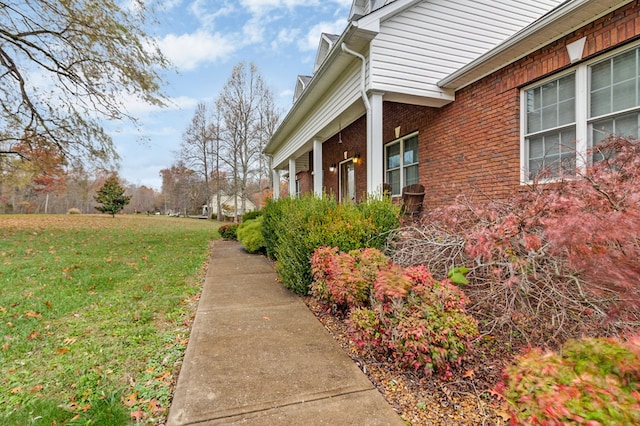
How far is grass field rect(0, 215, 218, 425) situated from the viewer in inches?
82.2

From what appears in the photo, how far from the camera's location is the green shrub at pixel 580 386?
1.08 metres

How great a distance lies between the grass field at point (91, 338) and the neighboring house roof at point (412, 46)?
490cm

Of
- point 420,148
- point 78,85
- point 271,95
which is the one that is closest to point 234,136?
point 271,95

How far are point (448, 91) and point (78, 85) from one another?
10.9 meters

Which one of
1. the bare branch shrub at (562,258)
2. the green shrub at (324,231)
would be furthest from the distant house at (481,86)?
the green shrub at (324,231)

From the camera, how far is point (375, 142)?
564 centimetres

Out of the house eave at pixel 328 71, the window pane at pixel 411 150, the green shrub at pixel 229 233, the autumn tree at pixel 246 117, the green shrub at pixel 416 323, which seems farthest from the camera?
the autumn tree at pixel 246 117

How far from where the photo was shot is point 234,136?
78.4ft

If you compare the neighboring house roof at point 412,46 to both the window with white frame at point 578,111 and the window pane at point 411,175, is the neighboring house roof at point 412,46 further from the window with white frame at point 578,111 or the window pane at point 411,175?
the window with white frame at point 578,111

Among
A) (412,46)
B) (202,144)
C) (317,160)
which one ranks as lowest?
(317,160)

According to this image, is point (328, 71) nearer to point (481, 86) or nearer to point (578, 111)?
point (481, 86)

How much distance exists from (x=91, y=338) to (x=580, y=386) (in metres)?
3.88

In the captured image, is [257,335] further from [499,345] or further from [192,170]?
[192,170]

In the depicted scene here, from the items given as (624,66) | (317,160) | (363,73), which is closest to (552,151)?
(624,66)
